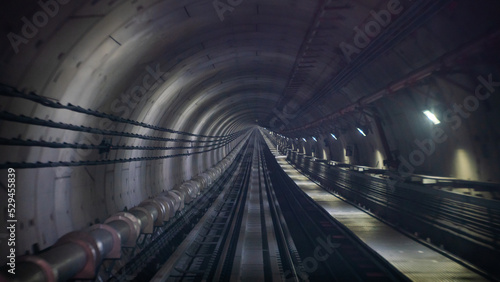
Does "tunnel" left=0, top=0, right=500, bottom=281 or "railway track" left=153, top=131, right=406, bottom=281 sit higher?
"tunnel" left=0, top=0, right=500, bottom=281

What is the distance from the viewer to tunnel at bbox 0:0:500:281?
4.64m

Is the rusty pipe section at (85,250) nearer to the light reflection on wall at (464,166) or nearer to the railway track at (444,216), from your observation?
the railway track at (444,216)

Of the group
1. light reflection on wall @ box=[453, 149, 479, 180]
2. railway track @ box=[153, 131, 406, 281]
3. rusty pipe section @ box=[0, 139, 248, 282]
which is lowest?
railway track @ box=[153, 131, 406, 281]

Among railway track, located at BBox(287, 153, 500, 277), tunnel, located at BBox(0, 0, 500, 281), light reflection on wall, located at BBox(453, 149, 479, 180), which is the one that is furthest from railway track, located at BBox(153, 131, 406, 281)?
light reflection on wall, located at BBox(453, 149, 479, 180)

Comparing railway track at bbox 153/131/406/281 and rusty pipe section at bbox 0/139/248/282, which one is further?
railway track at bbox 153/131/406/281

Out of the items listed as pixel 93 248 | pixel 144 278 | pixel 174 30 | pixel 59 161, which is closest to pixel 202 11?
pixel 174 30

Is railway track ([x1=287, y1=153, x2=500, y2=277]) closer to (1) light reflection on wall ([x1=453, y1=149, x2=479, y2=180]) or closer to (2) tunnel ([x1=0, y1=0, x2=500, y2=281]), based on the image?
(2) tunnel ([x1=0, y1=0, x2=500, y2=281])

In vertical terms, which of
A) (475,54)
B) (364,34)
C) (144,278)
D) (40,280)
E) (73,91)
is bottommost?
(144,278)

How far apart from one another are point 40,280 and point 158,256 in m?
5.70

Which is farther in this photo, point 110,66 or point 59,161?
point 110,66

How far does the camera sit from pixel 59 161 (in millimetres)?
5711

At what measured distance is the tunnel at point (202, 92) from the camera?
15.2 ft

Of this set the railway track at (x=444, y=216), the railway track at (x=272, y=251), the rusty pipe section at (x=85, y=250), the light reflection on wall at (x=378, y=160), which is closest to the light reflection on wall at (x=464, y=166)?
the railway track at (x=444, y=216)

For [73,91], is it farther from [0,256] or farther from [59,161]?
[0,256]
